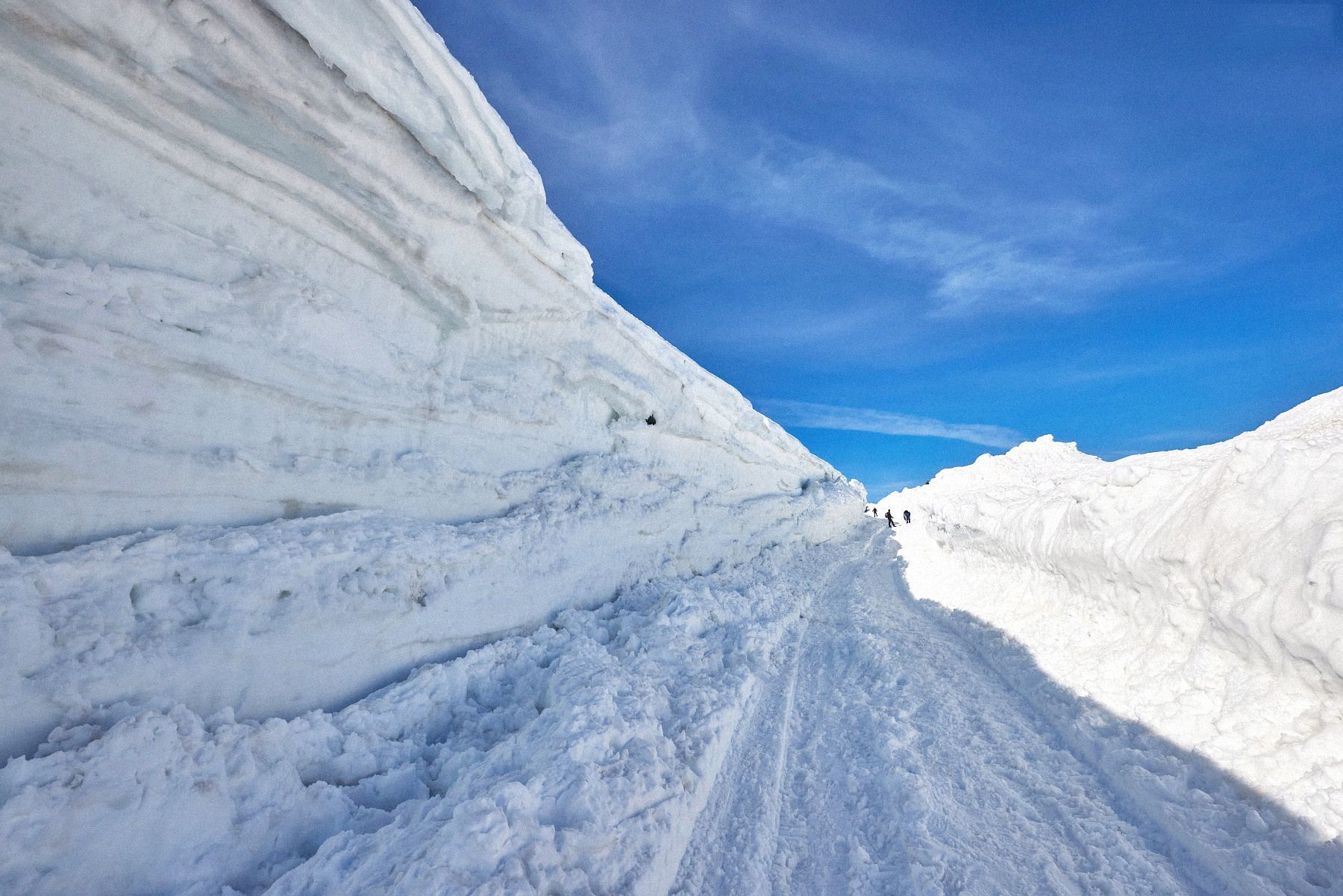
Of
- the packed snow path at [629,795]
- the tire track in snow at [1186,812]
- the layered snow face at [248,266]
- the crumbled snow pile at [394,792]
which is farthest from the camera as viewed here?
the layered snow face at [248,266]

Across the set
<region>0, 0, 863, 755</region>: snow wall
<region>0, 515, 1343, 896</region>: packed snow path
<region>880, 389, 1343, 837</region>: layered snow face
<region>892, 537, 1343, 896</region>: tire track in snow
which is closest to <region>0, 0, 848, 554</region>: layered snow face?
<region>0, 0, 863, 755</region>: snow wall

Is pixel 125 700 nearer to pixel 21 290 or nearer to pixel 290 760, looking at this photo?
pixel 290 760

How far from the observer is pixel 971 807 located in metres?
4.41

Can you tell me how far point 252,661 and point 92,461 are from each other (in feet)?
6.24

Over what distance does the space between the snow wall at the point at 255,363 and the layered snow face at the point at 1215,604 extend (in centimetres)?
667

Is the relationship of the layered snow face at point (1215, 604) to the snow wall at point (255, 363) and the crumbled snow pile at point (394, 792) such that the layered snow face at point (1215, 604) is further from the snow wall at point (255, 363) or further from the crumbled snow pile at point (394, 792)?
the snow wall at point (255, 363)

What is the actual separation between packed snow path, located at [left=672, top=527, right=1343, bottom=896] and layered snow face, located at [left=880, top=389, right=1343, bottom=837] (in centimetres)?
40

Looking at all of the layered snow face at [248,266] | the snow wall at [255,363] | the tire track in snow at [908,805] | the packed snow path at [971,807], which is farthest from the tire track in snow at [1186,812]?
the layered snow face at [248,266]

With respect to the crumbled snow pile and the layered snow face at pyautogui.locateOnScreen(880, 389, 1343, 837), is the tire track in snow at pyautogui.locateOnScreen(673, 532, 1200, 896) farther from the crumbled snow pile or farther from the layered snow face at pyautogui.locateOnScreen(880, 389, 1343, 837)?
the layered snow face at pyautogui.locateOnScreen(880, 389, 1343, 837)

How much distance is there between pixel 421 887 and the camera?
9.45 feet

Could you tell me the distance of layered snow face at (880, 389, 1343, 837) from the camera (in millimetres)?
4480

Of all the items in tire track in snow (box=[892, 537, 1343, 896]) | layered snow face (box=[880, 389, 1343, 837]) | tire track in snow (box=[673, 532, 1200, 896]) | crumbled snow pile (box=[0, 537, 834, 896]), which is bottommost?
crumbled snow pile (box=[0, 537, 834, 896])

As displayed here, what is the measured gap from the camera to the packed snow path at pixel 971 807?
3689 mm

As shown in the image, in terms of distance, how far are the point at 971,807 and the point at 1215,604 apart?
3.60 m
